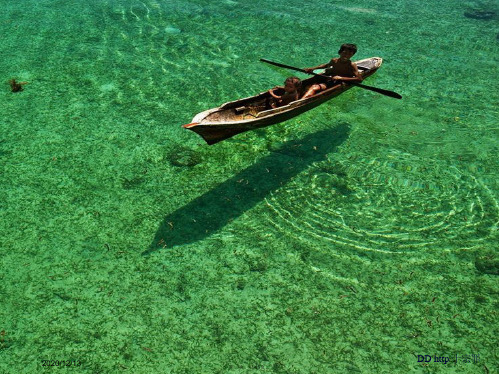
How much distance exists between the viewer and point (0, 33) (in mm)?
13320

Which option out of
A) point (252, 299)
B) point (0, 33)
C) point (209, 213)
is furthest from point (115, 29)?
point (252, 299)

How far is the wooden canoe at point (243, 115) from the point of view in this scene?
6.95m

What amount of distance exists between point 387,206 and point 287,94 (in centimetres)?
273

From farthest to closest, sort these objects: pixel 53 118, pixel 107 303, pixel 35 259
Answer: pixel 53 118 < pixel 35 259 < pixel 107 303

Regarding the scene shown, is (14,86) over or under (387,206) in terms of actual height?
under

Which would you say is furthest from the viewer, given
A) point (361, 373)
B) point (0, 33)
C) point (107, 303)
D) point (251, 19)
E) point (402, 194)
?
point (251, 19)

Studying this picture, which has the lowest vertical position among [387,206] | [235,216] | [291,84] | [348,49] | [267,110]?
[235,216]

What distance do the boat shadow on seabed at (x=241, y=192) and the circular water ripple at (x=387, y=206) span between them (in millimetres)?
289

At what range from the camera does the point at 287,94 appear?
26.9 feet

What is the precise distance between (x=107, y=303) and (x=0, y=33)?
1098 centimetres

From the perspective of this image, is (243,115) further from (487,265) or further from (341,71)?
(487,265)

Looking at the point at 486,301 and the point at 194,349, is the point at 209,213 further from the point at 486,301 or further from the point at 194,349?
the point at 486,301

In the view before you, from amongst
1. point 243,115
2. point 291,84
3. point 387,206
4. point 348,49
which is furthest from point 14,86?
point 387,206

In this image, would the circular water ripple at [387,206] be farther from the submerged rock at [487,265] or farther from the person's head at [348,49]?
the person's head at [348,49]
